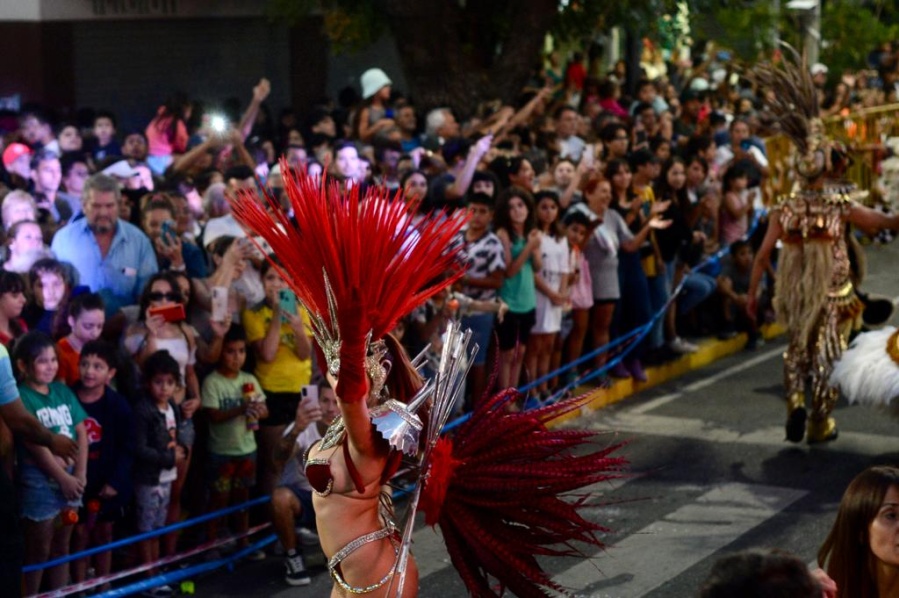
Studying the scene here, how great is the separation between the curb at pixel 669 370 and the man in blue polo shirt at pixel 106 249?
3.37 metres

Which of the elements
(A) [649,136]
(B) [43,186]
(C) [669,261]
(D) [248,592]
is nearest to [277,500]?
(D) [248,592]

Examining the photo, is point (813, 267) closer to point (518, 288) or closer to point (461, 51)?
point (518, 288)

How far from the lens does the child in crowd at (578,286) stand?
11.1m

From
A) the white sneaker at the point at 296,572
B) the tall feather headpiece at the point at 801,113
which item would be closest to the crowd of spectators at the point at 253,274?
the white sneaker at the point at 296,572

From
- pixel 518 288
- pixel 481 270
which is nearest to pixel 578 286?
pixel 518 288

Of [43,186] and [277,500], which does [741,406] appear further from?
[43,186]

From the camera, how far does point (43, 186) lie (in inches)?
425

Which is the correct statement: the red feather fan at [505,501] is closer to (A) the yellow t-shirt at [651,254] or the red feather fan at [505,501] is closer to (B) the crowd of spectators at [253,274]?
(B) the crowd of spectators at [253,274]

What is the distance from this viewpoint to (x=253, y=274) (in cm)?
884

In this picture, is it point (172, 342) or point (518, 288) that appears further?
point (518, 288)

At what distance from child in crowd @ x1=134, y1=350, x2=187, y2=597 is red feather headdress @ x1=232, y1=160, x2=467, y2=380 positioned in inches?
107

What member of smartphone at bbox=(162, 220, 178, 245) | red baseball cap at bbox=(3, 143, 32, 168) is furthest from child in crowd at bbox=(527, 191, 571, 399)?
red baseball cap at bbox=(3, 143, 32, 168)

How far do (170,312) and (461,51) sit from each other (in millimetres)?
9060

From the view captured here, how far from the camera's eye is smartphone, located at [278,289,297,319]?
8734 mm
